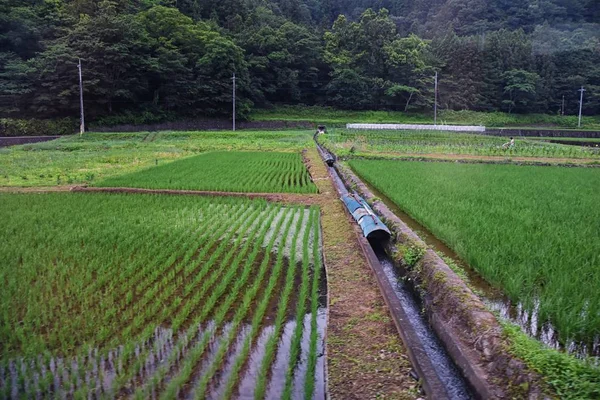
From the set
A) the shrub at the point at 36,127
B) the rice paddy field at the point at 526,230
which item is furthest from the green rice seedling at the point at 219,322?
the shrub at the point at 36,127

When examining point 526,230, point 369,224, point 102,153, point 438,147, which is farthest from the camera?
point 438,147

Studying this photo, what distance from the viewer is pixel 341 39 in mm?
52344

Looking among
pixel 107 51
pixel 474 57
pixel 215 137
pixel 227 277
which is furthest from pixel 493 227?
pixel 474 57

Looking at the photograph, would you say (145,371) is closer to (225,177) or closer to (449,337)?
(449,337)

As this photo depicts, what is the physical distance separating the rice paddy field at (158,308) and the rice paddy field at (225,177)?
11.1 ft

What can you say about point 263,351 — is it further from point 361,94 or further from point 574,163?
point 361,94

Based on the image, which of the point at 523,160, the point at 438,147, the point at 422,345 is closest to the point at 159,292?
the point at 422,345

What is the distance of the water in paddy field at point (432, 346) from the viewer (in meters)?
3.21

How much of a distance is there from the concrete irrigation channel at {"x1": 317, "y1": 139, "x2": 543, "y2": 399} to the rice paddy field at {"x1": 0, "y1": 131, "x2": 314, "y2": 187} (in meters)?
9.91

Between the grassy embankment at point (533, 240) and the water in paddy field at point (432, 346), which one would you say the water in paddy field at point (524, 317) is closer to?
the grassy embankment at point (533, 240)

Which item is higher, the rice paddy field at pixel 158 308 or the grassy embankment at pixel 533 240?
the grassy embankment at pixel 533 240

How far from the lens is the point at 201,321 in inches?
159

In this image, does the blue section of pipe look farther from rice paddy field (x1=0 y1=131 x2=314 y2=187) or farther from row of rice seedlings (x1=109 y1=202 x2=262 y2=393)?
rice paddy field (x1=0 y1=131 x2=314 y2=187)

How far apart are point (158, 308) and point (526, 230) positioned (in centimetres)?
509
